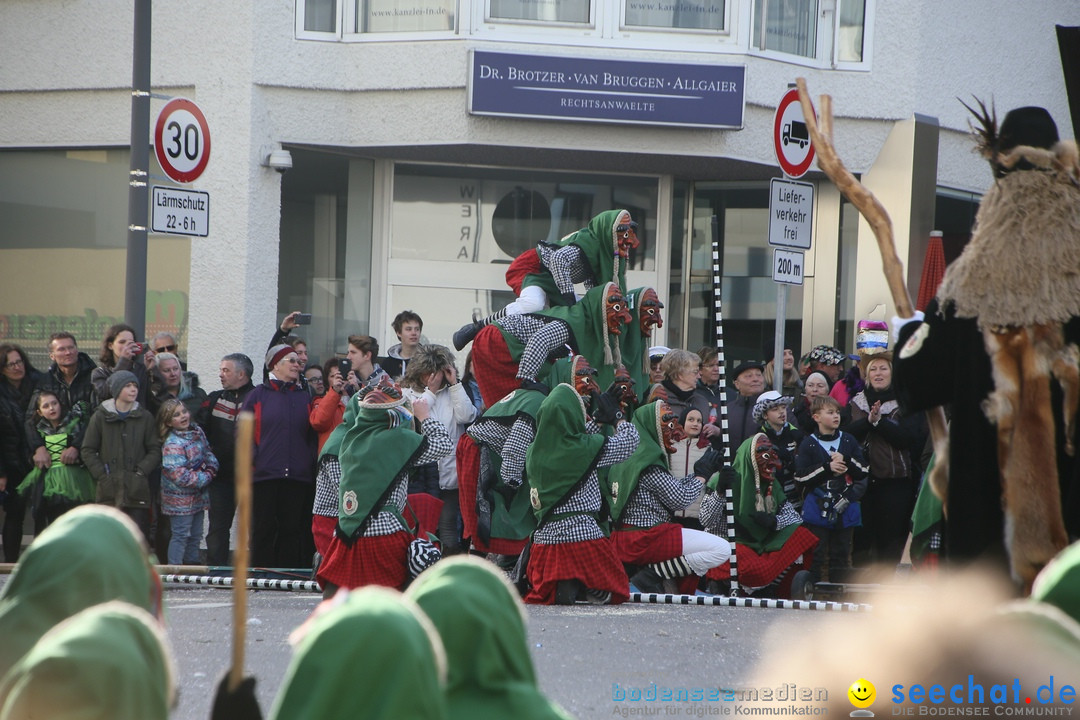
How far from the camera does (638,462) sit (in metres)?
9.72

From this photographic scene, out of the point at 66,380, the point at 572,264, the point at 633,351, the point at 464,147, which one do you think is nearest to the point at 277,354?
the point at 66,380

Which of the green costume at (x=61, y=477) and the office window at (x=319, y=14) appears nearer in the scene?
the green costume at (x=61, y=477)

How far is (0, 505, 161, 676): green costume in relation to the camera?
114 inches

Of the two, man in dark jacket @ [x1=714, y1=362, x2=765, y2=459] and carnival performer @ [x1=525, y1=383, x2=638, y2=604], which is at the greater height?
man in dark jacket @ [x1=714, y1=362, x2=765, y2=459]

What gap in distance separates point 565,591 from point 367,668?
23.5 feet

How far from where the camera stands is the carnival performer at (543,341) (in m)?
10.3

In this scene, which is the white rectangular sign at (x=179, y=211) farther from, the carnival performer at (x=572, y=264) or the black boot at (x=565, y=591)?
the black boot at (x=565, y=591)

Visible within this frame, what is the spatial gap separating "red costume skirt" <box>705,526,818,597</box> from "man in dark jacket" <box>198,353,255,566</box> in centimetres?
345

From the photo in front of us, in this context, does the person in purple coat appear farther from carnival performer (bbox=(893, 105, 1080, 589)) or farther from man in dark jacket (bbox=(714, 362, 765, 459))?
carnival performer (bbox=(893, 105, 1080, 589))

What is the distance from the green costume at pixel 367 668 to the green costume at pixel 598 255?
8.69 m

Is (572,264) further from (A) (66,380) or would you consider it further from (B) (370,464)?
(A) (66,380)

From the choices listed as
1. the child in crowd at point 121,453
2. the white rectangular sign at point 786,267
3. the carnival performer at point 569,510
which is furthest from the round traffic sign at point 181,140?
the white rectangular sign at point 786,267

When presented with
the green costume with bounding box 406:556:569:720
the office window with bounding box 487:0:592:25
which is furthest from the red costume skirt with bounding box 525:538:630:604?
the office window with bounding box 487:0:592:25

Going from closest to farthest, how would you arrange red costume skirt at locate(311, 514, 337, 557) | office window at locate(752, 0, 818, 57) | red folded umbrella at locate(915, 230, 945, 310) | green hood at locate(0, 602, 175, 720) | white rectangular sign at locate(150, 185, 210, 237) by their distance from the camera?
green hood at locate(0, 602, 175, 720), red costume skirt at locate(311, 514, 337, 557), white rectangular sign at locate(150, 185, 210, 237), red folded umbrella at locate(915, 230, 945, 310), office window at locate(752, 0, 818, 57)
